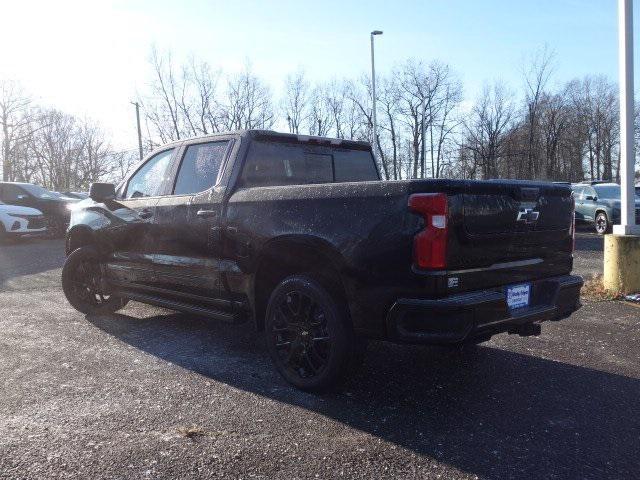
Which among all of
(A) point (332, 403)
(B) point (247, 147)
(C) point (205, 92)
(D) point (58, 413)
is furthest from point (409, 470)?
(C) point (205, 92)

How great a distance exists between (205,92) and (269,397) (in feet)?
129

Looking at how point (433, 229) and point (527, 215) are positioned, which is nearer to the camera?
point (433, 229)

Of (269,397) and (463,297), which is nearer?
(463,297)

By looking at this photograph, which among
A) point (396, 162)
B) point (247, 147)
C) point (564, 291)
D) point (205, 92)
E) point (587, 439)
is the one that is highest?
point (205, 92)

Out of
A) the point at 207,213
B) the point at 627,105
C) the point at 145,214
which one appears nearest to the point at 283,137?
the point at 207,213

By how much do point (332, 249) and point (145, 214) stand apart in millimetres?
2399

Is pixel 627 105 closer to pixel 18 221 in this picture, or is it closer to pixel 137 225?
pixel 137 225

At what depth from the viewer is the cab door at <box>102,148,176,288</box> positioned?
512 centimetres

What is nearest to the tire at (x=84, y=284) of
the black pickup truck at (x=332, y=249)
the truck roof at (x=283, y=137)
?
the black pickup truck at (x=332, y=249)

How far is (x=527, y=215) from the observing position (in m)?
3.58

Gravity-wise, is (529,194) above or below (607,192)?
below

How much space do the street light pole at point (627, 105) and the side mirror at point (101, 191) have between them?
19.1ft

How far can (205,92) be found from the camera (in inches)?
1585

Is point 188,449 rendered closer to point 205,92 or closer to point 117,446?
point 117,446
